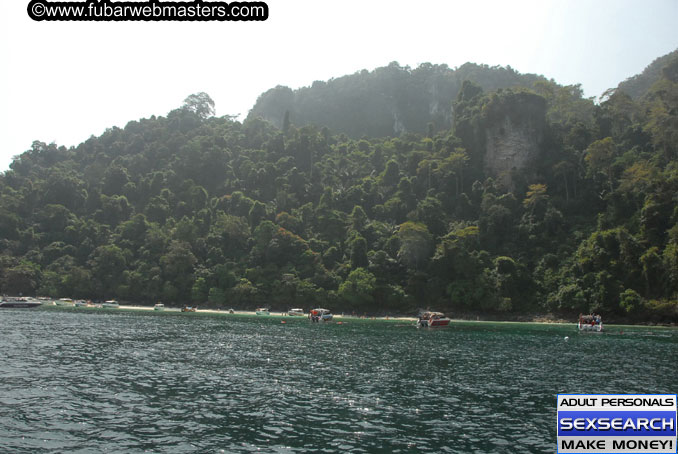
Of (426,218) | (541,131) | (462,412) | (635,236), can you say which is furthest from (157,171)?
(462,412)

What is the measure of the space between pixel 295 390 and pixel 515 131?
105 meters

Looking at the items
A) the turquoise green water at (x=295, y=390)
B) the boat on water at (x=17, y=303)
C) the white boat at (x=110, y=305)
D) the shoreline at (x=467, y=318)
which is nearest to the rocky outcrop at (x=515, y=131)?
the shoreline at (x=467, y=318)

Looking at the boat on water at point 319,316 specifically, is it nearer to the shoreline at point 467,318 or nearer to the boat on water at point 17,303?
the shoreline at point 467,318

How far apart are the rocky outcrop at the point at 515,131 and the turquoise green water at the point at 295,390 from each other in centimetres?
7238

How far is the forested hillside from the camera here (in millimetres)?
79312

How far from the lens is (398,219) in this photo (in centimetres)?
11038

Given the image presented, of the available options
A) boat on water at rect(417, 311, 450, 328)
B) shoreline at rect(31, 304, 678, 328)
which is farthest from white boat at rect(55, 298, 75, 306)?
boat on water at rect(417, 311, 450, 328)

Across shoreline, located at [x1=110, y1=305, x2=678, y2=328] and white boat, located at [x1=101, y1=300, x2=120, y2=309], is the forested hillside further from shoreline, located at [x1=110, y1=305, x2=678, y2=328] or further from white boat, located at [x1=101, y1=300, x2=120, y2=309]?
white boat, located at [x1=101, y1=300, x2=120, y2=309]

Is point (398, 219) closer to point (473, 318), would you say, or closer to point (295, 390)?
point (473, 318)

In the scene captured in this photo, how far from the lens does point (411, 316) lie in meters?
86.1

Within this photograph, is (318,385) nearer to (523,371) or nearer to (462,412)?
(462,412)

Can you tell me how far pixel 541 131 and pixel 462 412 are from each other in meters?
107

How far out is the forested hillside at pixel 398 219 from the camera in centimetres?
7931

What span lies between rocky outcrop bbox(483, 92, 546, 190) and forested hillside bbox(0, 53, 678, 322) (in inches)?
14.9
